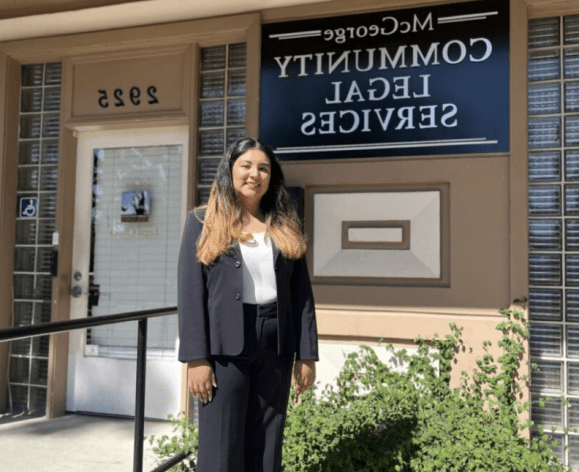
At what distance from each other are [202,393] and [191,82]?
277 centimetres

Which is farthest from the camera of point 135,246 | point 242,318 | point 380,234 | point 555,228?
point 135,246

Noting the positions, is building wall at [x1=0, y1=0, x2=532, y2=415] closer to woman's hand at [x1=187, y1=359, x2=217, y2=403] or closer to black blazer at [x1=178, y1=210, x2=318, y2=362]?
black blazer at [x1=178, y1=210, x2=318, y2=362]

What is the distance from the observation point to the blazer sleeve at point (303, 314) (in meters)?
1.97

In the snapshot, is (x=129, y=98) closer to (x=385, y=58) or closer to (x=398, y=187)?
(x=385, y=58)

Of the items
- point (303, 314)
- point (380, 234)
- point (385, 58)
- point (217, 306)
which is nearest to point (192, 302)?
point (217, 306)

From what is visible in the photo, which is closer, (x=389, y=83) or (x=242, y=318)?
(x=242, y=318)

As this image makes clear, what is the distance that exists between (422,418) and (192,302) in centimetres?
178

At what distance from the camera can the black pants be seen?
1.83 m

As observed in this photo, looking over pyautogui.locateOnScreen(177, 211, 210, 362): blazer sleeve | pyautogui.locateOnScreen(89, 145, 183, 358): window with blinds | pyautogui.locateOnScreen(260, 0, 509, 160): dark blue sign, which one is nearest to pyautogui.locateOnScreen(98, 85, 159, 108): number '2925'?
pyautogui.locateOnScreen(89, 145, 183, 358): window with blinds

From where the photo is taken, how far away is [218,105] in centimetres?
404

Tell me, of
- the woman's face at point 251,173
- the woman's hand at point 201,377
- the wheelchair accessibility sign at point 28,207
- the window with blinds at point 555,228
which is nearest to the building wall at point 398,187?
the window with blinds at point 555,228

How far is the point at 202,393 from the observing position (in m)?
1.83

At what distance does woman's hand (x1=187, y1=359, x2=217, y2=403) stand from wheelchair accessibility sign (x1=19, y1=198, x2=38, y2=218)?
122 inches

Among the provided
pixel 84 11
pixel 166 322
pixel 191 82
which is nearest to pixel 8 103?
pixel 84 11
